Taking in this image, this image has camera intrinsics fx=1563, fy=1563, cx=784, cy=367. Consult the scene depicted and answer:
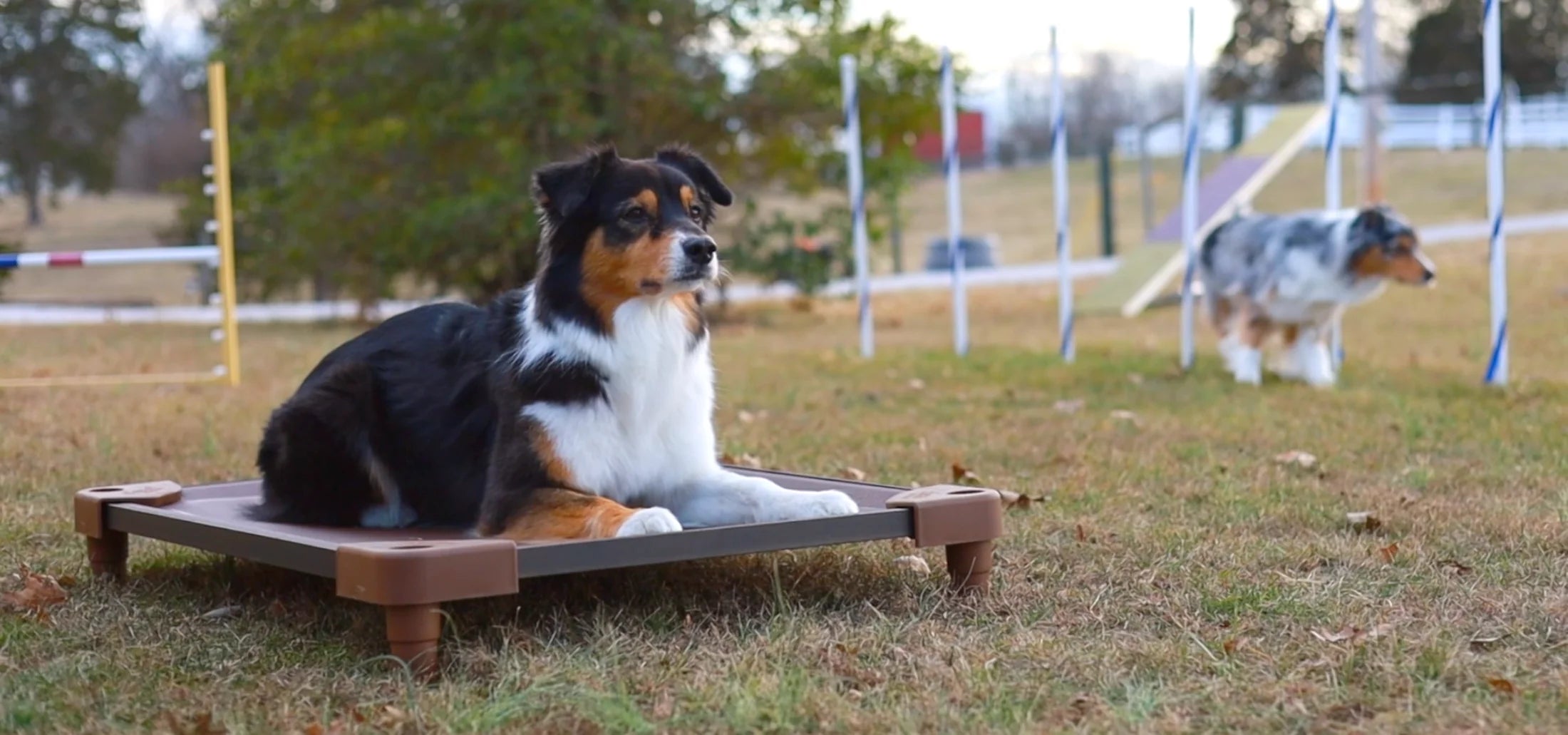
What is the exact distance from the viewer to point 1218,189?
18.0 meters

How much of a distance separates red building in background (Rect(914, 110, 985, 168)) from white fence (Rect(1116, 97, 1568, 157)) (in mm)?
6990

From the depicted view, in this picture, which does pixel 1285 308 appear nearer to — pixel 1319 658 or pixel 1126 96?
pixel 1319 658

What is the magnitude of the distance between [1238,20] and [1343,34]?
9.90ft

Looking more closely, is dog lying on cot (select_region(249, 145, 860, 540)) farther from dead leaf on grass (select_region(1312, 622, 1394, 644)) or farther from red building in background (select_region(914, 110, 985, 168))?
red building in background (select_region(914, 110, 985, 168))

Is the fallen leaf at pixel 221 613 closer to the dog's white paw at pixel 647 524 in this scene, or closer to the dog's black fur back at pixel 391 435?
the dog's black fur back at pixel 391 435

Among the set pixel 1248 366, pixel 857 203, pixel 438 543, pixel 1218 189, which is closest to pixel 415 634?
pixel 438 543

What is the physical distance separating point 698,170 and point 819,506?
1166 millimetres

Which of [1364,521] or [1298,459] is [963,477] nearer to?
[1298,459]

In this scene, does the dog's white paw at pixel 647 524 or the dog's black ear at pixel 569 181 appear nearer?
the dog's white paw at pixel 647 524

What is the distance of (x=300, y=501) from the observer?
4.80 meters

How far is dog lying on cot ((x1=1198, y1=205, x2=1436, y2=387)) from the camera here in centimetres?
1025

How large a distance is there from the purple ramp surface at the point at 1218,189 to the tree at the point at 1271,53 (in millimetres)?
22918

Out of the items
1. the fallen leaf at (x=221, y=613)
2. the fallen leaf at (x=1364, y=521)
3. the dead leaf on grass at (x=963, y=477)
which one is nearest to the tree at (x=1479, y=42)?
the dead leaf on grass at (x=963, y=477)

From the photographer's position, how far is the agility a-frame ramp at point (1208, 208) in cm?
1752
